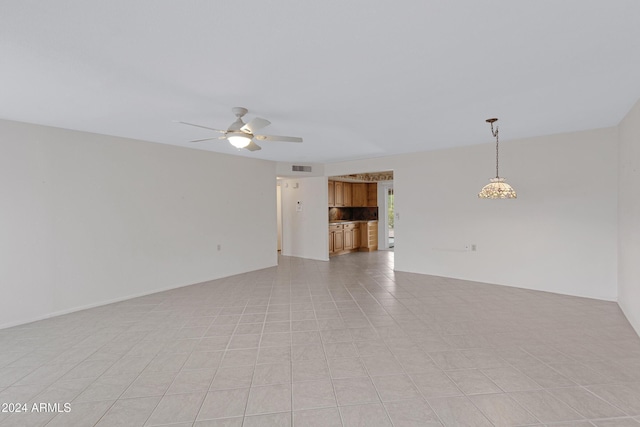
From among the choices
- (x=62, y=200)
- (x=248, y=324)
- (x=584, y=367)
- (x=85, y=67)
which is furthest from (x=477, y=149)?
(x=62, y=200)

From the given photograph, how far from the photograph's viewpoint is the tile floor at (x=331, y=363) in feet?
6.22

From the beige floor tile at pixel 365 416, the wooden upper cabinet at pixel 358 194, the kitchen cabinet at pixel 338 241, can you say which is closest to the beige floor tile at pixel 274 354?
the beige floor tile at pixel 365 416

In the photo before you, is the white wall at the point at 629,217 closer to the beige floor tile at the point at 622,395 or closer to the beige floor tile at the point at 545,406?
the beige floor tile at the point at 622,395

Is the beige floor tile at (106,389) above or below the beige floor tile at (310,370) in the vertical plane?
below

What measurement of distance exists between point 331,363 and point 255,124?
237cm

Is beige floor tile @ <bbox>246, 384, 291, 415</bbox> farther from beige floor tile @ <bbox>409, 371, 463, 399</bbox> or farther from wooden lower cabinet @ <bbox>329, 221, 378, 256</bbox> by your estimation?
wooden lower cabinet @ <bbox>329, 221, 378, 256</bbox>

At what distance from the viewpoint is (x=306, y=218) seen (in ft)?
24.7

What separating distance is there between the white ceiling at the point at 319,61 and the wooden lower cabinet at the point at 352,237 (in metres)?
4.84

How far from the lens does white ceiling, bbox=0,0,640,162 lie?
1574 millimetres

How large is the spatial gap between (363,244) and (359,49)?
759 cm

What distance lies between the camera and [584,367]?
7.81 feet

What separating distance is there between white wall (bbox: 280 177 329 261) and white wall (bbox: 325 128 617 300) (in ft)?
6.25

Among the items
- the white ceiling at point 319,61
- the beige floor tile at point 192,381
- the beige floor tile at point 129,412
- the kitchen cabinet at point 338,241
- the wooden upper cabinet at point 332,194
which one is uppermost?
the white ceiling at point 319,61

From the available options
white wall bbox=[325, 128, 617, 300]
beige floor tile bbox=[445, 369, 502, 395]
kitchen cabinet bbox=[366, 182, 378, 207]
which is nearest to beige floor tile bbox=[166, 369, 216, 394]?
beige floor tile bbox=[445, 369, 502, 395]
